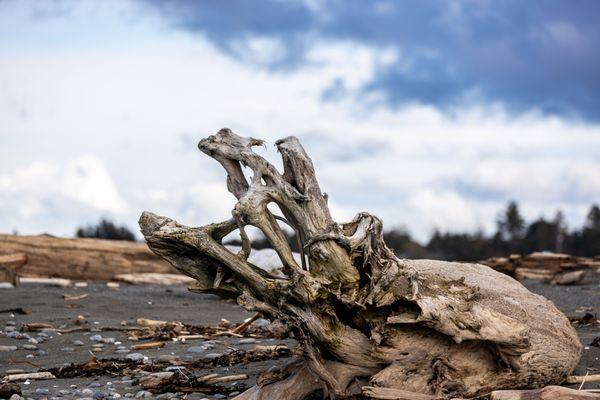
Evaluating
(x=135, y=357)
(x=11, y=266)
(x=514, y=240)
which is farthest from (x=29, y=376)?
(x=514, y=240)

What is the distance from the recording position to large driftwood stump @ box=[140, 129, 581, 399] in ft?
25.1

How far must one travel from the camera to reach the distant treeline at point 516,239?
38.9 metres

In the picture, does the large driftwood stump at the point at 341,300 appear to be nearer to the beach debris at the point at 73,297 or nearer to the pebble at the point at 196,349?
the pebble at the point at 196,349

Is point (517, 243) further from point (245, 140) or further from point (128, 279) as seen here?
point (245, 140)

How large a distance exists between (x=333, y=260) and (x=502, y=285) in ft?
7.05

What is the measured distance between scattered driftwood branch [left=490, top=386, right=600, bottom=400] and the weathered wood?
12.3 meters

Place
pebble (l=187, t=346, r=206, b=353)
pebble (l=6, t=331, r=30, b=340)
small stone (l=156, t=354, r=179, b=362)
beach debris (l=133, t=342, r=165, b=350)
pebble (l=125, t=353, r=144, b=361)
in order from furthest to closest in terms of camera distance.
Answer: pebble (l=6, t=331, r=30, b=340), beach debris (l=133, t=342, r=165, b=350), pebble (l=187, t=346, r=206, b=353), pebble (l=125, t=353, r=144, b=361), small stone (l=156, t=354, r=179, b=362)

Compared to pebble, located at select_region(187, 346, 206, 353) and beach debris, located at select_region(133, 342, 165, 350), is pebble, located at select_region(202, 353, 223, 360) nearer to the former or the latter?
pebble, located at select_region(187, 346, 206, 353)

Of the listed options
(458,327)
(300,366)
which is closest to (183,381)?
(300,366)

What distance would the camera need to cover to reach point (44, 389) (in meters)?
8.73

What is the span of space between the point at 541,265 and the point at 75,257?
9.55 meters

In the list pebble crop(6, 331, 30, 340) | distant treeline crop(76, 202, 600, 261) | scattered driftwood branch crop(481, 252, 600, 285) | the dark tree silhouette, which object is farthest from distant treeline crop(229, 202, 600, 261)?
pebble crop(6, 331, 30, 340)

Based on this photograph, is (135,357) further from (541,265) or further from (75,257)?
(541,265)

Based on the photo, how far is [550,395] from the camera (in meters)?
7.09
